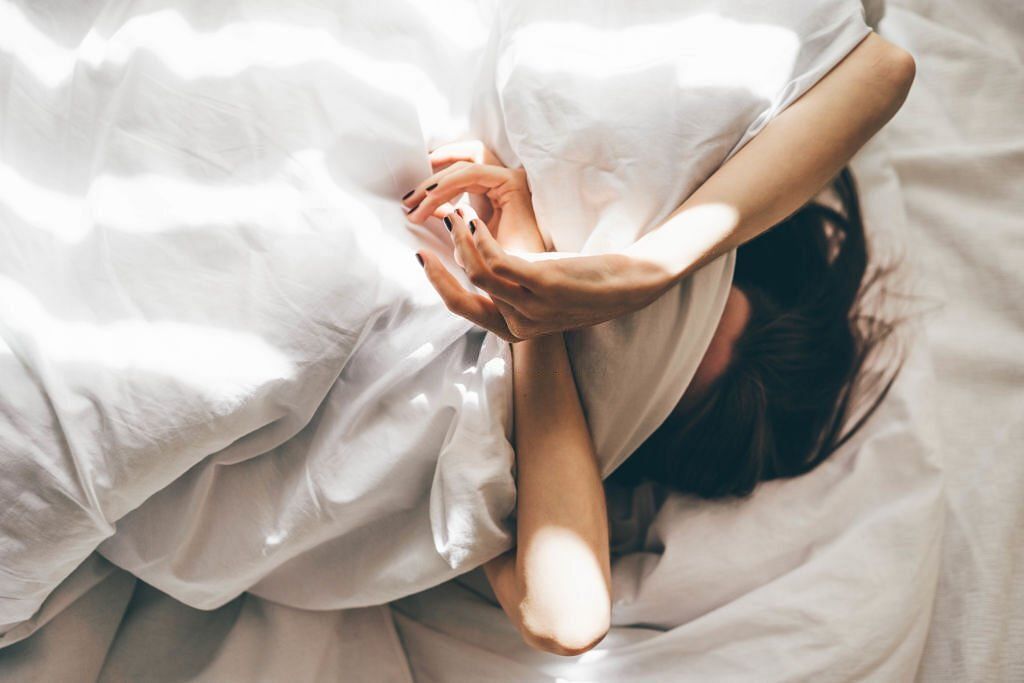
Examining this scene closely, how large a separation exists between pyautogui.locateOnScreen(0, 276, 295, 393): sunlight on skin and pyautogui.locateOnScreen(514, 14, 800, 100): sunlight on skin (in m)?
0.38

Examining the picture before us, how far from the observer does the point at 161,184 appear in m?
0.69

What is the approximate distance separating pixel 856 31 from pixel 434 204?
1.41ft

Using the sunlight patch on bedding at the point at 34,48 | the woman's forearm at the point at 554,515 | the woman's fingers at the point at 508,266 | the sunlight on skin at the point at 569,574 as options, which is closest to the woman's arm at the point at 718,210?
the woman's fingers at the point at 508,266

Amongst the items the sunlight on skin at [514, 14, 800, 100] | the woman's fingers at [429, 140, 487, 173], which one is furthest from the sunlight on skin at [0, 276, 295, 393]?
the sunlight on skin at [514, 14, 800, 100]

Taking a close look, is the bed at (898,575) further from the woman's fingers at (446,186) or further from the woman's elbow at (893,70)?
the woman's fingers at (446,186)

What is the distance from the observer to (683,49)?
0.71m

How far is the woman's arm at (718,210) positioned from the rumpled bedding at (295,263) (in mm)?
28

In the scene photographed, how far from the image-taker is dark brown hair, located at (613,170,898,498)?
807 mm

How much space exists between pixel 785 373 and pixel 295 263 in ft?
1.67

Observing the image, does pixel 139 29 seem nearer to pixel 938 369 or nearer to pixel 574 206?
pixel 574 206

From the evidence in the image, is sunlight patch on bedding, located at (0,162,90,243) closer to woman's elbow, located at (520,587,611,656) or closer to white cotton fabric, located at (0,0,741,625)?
white cotton fabric, located at (0,0,741,625)

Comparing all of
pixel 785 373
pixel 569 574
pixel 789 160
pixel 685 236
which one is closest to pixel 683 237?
pixel 685 236

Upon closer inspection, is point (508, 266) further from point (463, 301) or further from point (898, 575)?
point (898, 575)

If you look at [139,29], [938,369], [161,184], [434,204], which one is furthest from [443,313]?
[938,369]
